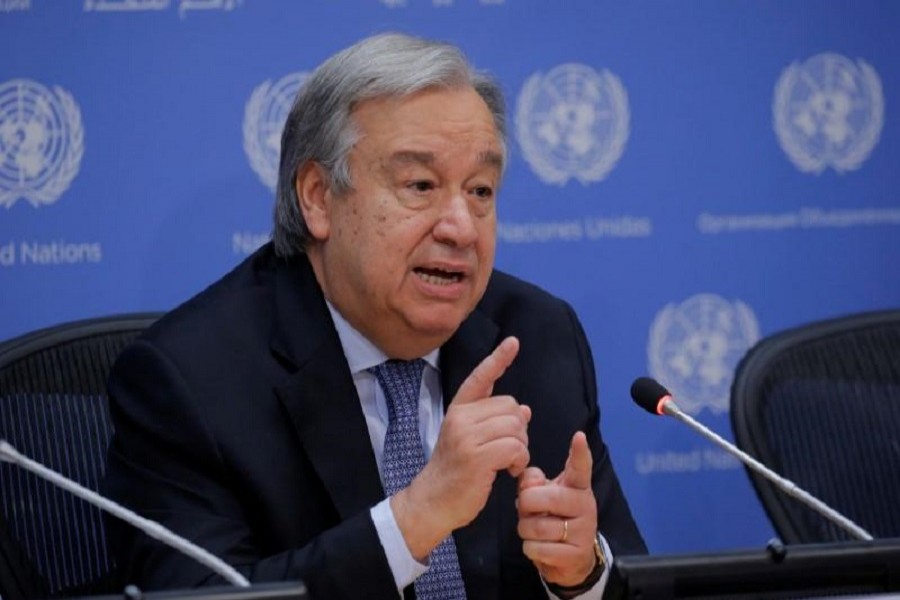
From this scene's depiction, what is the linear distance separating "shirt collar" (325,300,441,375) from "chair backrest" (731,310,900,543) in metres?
0.72

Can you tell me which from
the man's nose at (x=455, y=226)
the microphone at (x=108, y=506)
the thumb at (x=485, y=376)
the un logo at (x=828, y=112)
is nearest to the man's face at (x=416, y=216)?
the man's nose at (x=455, y=226)

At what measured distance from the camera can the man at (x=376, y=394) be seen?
7.61ft

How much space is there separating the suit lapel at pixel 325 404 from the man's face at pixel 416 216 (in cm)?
10

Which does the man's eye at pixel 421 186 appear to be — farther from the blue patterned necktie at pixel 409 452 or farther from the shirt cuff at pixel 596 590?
the shirt cuff at pixel 596 590

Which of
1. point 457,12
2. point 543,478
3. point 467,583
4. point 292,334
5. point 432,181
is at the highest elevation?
point 457,12

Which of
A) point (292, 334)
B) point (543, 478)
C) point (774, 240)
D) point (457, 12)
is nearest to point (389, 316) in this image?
point (292, 334)

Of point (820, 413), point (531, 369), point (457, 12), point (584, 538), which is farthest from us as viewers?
point (457, 12)

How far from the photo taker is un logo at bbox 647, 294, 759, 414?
3650 mm

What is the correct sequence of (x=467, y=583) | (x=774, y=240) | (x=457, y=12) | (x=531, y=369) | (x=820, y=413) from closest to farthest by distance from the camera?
(x=467, y=583), (x=531, y=369), (x=820, y=413), (x=457, y=12), (x=774, y=240)

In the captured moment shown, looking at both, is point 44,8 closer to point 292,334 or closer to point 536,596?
point 292,334

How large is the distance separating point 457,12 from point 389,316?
1.07 meters

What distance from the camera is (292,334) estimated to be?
2621mm

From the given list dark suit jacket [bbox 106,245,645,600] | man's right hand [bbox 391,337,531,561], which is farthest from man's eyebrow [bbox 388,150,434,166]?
man's right hand [bbox 391,337,531,561]

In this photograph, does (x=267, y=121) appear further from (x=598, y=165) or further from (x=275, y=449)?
(x=275, y=449)
